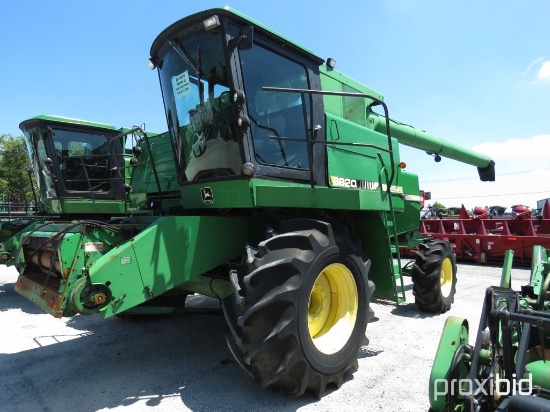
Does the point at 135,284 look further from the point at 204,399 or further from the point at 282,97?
the point at 282,97

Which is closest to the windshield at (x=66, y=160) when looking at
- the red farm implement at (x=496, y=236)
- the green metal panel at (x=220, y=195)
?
the green metal panel at (x=220, y=195)

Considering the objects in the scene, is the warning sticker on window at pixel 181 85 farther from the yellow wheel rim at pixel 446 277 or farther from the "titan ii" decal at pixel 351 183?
the yellow wheel rim at pixel 446 277

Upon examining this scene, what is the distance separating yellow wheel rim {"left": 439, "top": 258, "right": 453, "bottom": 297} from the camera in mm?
5555

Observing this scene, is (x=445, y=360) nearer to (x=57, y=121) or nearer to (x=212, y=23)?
(x=212, y=23)

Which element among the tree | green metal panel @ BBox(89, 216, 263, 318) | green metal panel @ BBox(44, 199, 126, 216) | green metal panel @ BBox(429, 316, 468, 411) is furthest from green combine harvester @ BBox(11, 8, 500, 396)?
the tree

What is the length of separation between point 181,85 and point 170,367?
8.69 ft

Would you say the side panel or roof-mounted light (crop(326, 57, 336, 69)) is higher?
roof-mounted light (crop(326, 57, 336, 69))

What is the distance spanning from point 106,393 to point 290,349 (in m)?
1.63

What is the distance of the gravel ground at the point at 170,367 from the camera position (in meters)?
2.91

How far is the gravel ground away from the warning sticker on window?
101 inches

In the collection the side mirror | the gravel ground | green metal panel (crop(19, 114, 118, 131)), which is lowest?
the gravel ground

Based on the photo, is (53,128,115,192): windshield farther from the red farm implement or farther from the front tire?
the red farm implement

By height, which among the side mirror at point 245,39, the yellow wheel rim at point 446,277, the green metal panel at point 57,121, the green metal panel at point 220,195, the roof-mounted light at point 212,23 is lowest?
the yellow wheel rim at point 446,277

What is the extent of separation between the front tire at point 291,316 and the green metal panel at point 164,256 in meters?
0.47
